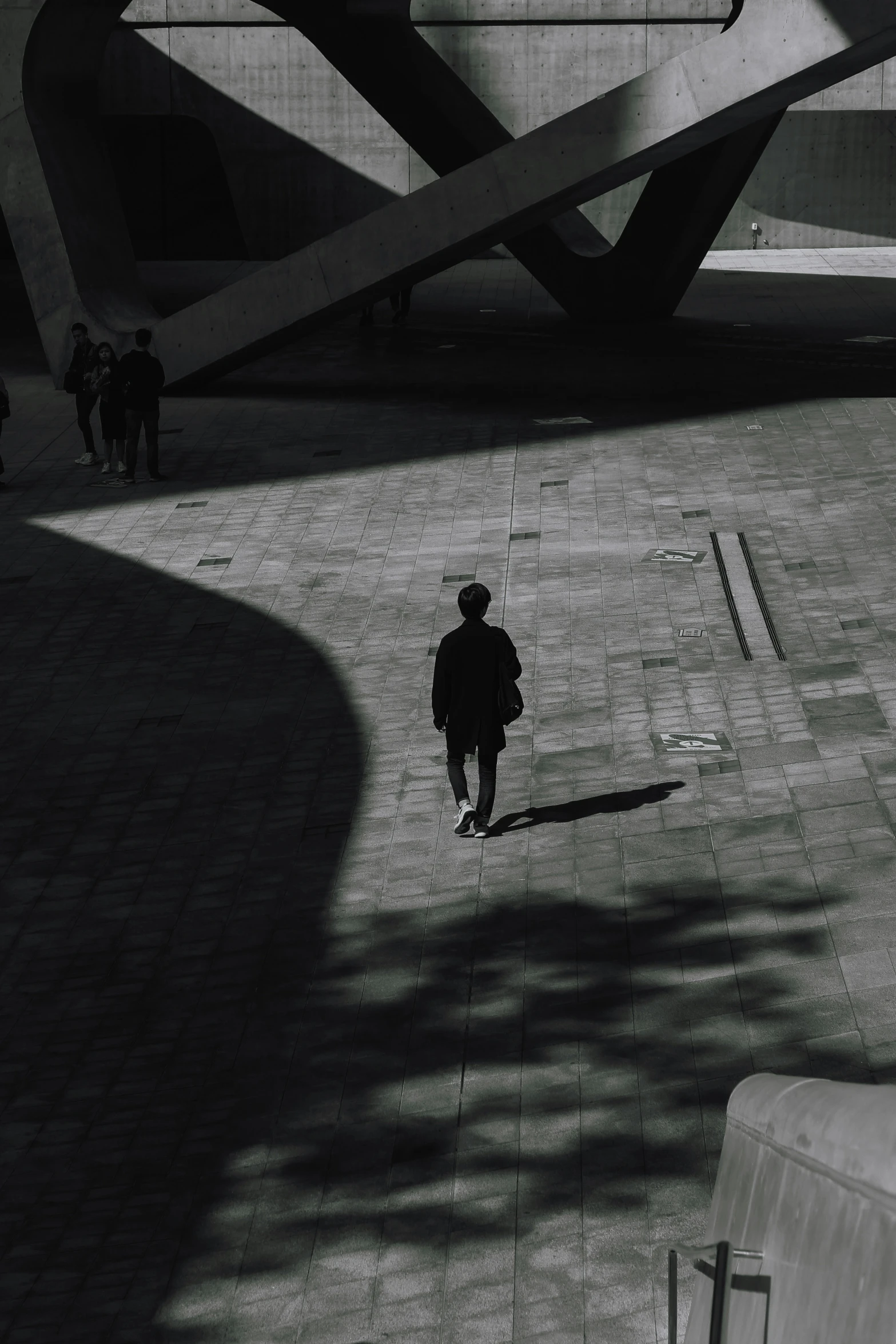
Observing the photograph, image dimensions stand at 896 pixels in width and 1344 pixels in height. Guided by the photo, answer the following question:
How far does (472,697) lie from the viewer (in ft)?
27.5

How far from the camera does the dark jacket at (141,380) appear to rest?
1587cm

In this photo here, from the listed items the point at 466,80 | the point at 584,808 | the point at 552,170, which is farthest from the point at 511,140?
the point at 584,808

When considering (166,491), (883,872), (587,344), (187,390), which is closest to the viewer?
(883,872)

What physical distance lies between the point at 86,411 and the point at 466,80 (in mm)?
16812

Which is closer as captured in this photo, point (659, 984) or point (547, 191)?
point (659, 984)

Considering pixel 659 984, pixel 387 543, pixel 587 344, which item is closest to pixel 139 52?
pixel 587 344

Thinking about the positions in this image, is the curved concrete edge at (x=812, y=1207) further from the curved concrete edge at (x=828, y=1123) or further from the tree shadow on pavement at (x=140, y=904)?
the tree shadow on pavement at (x=140, y=904)

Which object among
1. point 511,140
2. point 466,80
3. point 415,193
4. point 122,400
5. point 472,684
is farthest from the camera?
point 466,80

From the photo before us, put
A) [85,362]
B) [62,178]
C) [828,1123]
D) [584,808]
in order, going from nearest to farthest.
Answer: [828,1123], [584,808], [85,362], [62,178]

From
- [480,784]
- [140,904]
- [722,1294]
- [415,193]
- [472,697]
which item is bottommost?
[140,904]

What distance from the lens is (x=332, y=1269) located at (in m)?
5.22

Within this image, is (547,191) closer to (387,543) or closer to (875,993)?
(387,543)

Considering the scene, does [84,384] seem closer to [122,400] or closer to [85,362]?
[85,362]

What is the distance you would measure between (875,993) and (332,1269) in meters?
2.45
